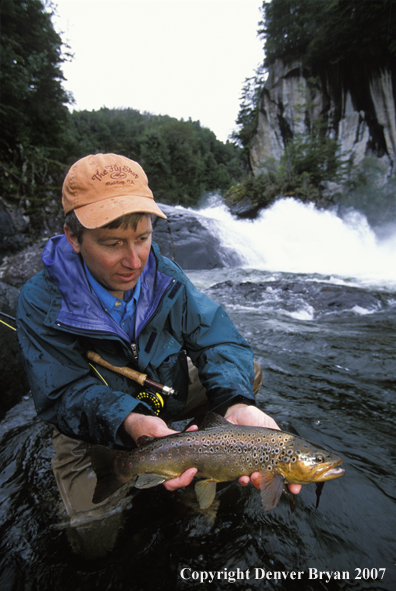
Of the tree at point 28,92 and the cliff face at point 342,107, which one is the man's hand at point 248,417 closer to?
the tree at point 28,92

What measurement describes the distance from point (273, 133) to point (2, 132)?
30.5 m

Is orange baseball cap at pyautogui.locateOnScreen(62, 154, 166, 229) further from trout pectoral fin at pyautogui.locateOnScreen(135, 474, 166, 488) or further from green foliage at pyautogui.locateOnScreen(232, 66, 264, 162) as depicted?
green foliage at pyautogui.locateOnScreen(232, 66, 264, 162)

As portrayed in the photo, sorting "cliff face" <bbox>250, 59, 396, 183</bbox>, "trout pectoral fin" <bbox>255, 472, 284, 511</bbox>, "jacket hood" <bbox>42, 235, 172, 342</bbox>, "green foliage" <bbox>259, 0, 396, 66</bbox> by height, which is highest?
"green foliage" <bbox>259, 0, 396, 66</bbox>

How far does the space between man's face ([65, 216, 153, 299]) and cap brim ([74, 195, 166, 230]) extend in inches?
3.2

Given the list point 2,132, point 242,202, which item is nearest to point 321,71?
point 242,202

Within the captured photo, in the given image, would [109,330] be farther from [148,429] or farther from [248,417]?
[248,417]

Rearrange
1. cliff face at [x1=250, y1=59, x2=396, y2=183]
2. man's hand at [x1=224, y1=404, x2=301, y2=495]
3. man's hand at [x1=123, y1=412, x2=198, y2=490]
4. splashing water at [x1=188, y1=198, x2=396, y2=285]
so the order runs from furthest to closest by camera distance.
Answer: cliff face at [x1=250, y1=59, x2=396, y2=183], splashing water at [x1=188, y1=198, x2=396, y2=285], man's hand at [x1=224, y1=404, x2=301, y2=495], man's hand at [x1=123, y1=412, x2=198, y2=490]

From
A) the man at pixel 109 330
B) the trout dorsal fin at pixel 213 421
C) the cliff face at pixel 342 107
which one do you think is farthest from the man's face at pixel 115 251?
the cliff face at pixel 342 107

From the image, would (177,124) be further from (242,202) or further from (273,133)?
(242,202)

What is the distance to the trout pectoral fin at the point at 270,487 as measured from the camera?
65.9 inches

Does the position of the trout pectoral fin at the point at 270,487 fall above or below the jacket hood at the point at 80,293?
below

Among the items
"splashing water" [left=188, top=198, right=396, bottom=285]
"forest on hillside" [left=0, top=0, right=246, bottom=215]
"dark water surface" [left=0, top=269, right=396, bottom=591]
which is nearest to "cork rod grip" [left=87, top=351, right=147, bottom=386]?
"dark water surface" [left=0, top=269, right=396, bottom=591]

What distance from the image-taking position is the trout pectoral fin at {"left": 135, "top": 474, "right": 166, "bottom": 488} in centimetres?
173

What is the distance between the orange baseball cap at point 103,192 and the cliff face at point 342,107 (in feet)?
97.7
